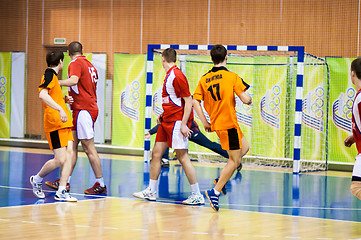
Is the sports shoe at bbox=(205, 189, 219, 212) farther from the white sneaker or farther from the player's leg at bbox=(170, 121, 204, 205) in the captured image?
the white sneaker

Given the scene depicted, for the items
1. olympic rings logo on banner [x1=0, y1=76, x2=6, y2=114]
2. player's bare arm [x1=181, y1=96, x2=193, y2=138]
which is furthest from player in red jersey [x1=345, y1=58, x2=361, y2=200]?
olympic rings logo on banner [x1=0, y1=76, x2=6, y2=114]

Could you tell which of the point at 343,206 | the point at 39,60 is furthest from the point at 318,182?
the point at 39,60

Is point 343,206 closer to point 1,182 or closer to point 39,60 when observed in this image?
point 1,182

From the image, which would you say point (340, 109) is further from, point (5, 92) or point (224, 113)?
point (5, 92)

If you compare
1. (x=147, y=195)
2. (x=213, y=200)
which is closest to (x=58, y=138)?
(x=147, y=195)

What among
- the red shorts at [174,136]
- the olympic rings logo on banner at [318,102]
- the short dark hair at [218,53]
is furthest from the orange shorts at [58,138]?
the olympic rings logo on banner at [318,102]

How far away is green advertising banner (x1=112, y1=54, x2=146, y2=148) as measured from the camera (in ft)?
46.0

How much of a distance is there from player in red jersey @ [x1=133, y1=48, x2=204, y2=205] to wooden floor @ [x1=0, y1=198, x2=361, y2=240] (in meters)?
0.40

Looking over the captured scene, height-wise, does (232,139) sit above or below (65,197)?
above

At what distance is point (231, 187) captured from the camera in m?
8.67

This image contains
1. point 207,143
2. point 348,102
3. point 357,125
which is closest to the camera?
point 357,125

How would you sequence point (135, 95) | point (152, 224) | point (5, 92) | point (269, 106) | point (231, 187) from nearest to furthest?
point (152, 224)
point (231, 187)
point (269, 106)
point (135, 95)
point (5, 92)

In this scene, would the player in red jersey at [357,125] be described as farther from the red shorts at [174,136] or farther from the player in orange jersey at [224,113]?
the red shorts at [174,136]

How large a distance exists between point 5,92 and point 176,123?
10.3 meters
